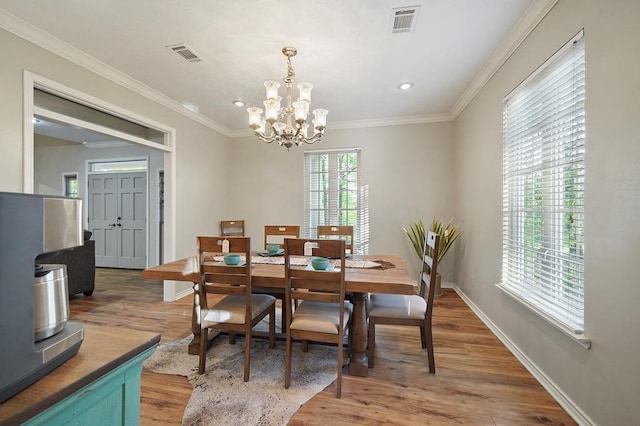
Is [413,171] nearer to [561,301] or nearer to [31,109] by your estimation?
[561,301]

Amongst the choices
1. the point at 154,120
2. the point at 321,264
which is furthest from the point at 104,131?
the point at 321,264

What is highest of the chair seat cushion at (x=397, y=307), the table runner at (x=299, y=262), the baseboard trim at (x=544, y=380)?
the table runner at (x=299, y=262)

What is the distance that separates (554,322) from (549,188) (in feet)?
2.93

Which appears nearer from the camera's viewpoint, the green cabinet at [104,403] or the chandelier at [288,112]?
the green cabinet at [104,403]

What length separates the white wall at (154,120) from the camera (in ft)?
7.05

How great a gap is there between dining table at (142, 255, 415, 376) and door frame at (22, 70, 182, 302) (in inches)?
55.8

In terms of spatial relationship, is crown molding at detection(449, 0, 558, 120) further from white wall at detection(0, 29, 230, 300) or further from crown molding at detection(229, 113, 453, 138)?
white wall at detection(0, 29, 230, 300)

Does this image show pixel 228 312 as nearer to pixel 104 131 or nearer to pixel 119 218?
pixel 104 131

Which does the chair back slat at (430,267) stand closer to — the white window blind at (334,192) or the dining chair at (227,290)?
the dining chair at (227,290)

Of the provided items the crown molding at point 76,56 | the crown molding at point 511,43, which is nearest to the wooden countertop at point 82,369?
the crown molding at point 76,56

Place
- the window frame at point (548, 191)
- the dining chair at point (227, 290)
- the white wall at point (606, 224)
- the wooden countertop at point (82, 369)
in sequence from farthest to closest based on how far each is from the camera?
1. the dining chair at point (227, 290)
2. the window frame at point (548, 191)
3. the white wall at point (606, 224)
4. the wooden countertop at point (82, 369)

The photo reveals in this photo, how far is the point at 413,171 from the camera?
14.2 ft

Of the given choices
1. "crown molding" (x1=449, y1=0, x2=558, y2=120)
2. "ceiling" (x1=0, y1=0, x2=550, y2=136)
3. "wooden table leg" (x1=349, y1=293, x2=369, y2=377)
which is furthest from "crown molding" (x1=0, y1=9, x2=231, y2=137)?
"crown molding" (x1=449, y1=0, x2=558, y2=120)

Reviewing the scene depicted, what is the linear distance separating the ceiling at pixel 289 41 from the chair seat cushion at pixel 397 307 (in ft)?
7.23
